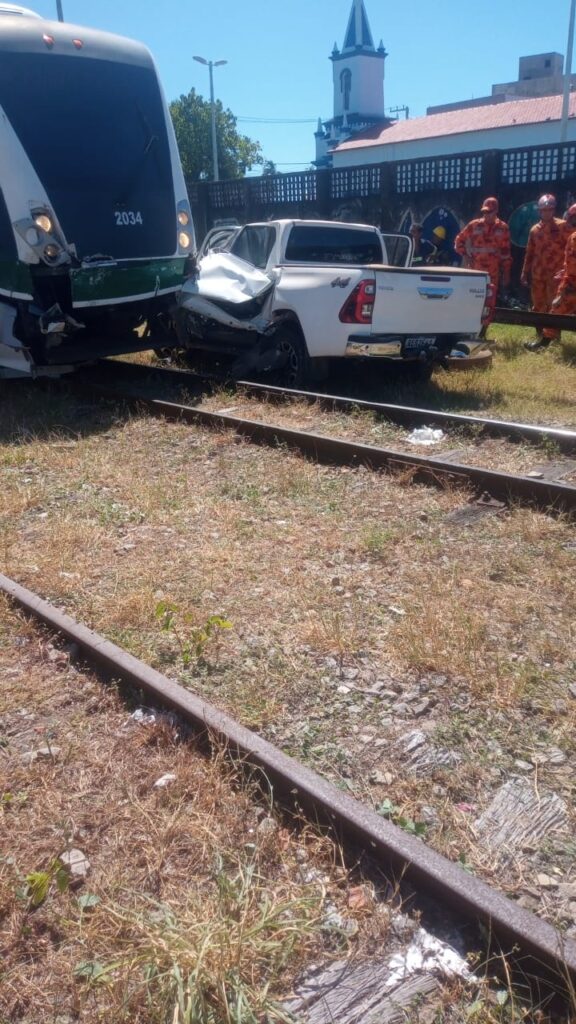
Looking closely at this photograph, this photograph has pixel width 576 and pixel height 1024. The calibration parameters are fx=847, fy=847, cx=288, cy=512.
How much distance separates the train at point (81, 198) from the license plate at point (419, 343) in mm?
2647

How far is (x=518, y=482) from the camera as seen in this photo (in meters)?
5.61

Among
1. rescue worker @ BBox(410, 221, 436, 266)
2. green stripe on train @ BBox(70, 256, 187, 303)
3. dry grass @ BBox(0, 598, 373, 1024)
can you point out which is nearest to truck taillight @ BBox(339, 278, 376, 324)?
green stripe on train @ BBox(70, 256, 187, 303)

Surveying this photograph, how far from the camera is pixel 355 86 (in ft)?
282

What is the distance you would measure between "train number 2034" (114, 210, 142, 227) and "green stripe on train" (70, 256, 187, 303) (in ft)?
1.39


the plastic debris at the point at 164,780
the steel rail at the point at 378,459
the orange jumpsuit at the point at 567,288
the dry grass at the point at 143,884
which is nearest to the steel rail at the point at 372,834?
the dry grass at the point at 143,884

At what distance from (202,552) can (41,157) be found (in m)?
5.17

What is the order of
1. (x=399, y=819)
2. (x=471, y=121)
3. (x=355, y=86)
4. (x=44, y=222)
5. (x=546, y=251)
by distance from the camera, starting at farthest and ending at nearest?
(x=355, y=86) < (x=471, y=121) < (x=546, y=251) < (x=44, y=222) < (x=399, y=819)

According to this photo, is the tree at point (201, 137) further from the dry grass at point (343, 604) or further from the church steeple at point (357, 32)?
the dry grass at point (343, 604)

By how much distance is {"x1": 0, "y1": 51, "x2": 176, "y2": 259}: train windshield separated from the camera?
8.02m

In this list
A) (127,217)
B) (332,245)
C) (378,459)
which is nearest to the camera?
(378,459)

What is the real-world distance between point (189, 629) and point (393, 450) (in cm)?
330

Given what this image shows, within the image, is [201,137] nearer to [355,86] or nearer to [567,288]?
[355,86]

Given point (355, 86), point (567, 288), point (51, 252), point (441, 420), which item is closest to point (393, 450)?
point (441, 420)

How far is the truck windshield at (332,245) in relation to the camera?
9.51 meters
